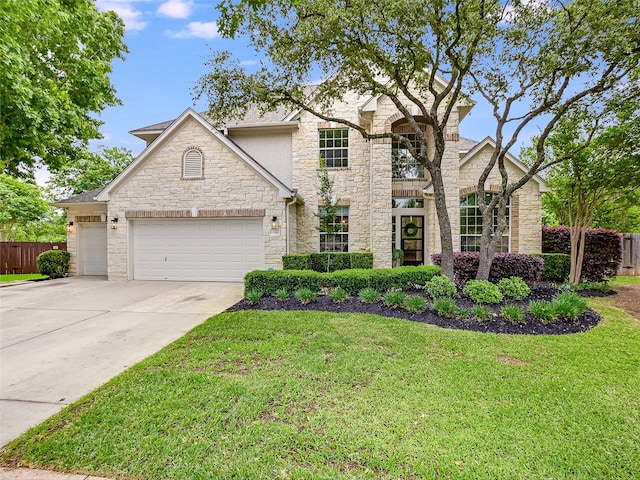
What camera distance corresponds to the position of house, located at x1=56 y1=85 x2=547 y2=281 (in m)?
11.3

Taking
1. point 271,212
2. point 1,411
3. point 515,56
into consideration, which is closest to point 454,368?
point 1,411

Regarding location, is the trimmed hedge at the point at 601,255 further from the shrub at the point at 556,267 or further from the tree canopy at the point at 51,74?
the tree canopy at the point at 51,74

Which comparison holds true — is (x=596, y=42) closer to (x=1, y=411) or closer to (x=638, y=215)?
(x=1, y=411)

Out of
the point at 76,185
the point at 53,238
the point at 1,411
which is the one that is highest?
the point at 76,185

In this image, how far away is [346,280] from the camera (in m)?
8.11

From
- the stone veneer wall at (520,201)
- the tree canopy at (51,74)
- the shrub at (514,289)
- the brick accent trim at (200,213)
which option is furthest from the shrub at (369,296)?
the tree canopy at (51,74)

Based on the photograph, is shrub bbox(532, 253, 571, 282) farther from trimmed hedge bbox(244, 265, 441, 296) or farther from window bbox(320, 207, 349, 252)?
window bbox(320, 207, 349, 252)

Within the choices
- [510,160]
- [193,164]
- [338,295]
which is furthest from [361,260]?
[193,164]

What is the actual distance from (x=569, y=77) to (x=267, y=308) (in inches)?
344

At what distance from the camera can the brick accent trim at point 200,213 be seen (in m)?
11.2

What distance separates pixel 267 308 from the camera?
7.27 m

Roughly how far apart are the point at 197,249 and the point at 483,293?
944cm

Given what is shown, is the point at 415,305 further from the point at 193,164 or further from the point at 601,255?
the point at 193,164

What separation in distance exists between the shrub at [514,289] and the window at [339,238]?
636 cm
